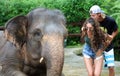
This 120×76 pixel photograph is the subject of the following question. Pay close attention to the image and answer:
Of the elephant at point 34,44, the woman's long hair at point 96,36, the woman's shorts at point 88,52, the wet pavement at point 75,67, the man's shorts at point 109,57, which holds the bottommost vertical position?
the wet pavement at point 75,67

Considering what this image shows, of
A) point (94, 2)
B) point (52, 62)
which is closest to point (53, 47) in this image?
point (52, 62)

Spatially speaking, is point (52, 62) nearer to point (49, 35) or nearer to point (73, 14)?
point (49, 35)

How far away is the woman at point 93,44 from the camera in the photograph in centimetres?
794

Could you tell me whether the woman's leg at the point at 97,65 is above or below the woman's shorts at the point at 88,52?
below

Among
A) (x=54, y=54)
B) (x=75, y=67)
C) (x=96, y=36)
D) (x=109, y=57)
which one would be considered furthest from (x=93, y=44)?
→ (x=75, y=67)

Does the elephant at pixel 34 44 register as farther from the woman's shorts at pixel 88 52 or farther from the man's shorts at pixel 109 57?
the man's shorts at pixel 109 57

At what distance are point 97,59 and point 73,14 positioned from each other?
1117 centimetres

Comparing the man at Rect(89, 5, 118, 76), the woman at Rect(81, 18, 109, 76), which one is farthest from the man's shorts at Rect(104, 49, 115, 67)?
the woman at Rect(81, 18, 109, 76)

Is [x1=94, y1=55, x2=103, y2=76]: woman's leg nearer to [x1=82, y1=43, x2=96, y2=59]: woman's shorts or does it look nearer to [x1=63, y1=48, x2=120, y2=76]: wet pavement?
[x1=82, y1=43, x2=96, y2=59]: woman's shorts

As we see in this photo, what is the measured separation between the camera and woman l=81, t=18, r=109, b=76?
7941 mm

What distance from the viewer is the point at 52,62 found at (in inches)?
211

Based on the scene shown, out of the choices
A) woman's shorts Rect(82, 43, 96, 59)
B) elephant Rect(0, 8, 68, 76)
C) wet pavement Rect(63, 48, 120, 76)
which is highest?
elephant Rect(0, 8, 68, 76)

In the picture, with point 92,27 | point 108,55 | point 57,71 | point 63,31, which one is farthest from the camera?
point 108,55

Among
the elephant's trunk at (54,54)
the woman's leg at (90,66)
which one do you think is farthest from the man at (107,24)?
the elephant's trunk at (54,54)
